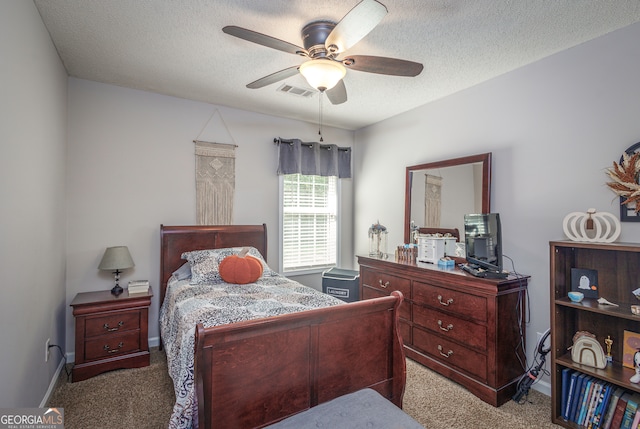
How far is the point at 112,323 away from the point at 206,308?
4.10 feet

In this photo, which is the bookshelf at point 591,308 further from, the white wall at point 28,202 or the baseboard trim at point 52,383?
the baseboard trim at point 52,383

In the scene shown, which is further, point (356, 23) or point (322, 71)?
point (322, 71)

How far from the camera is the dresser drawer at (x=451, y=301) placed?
7.93ft

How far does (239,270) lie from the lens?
2.93 m

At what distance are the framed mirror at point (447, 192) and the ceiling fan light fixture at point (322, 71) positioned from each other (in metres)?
1.73

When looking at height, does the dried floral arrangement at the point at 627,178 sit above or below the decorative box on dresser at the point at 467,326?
above

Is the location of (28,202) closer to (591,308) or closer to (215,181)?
(215,181)

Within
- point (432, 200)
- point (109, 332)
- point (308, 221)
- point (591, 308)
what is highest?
point (432, 200)

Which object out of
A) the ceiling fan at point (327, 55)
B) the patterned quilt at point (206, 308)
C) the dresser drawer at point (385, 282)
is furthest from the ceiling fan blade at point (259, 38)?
the dresser drawer at point (385, 282)

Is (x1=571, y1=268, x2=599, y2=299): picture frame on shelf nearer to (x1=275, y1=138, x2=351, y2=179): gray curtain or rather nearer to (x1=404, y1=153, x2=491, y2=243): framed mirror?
(x1=404, y1=153, x2=491, y2=243): framed mirror

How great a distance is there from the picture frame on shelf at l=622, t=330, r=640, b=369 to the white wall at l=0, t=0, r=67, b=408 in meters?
3.58

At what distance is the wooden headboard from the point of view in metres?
3.27

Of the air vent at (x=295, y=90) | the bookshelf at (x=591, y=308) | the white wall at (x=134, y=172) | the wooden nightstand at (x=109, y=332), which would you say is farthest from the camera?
the air vent at (x=295, y=90)

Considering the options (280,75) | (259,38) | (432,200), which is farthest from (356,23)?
(432,200)
